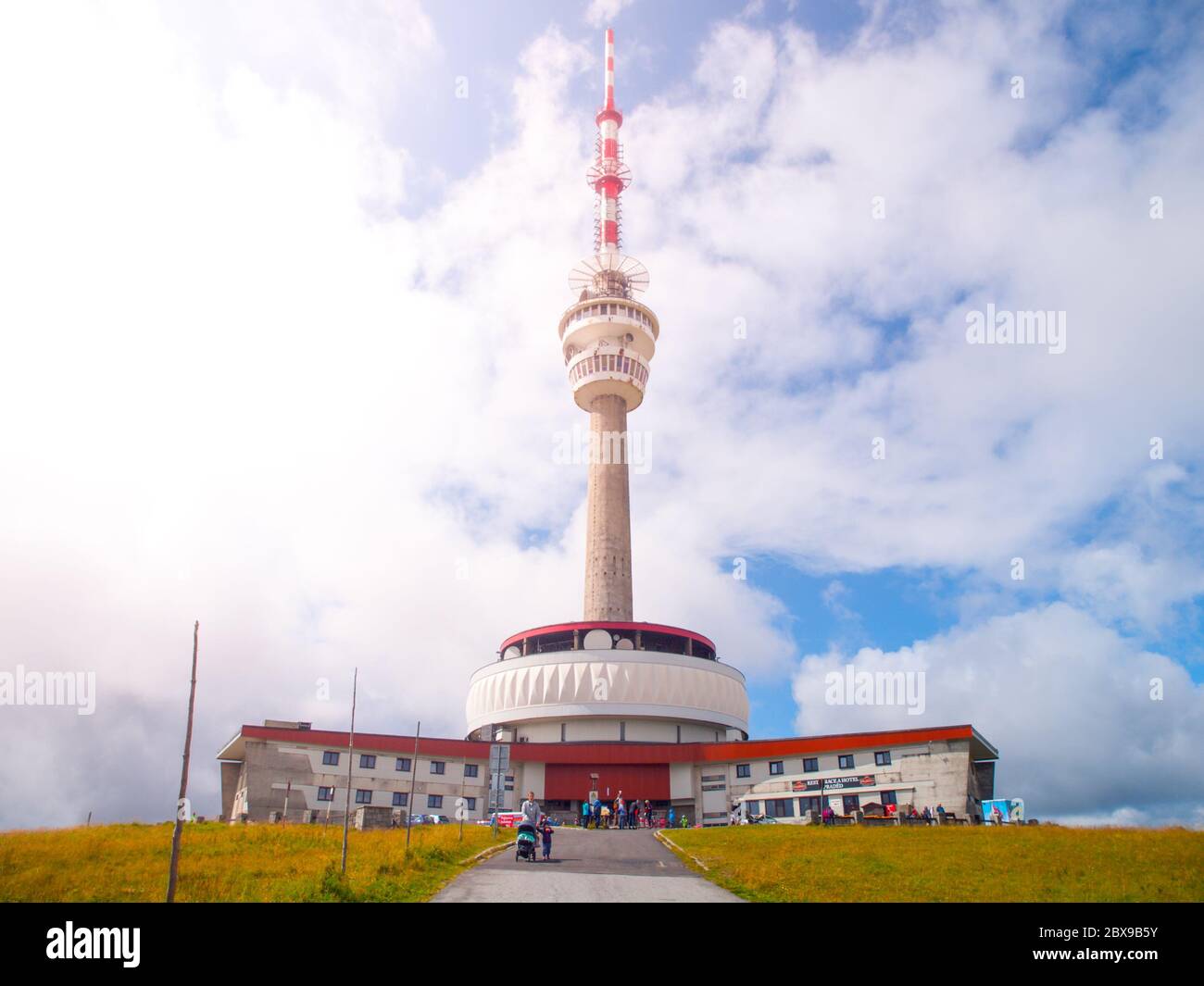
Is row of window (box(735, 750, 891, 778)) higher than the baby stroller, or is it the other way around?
row of window (box(735, 750, 891, 778))

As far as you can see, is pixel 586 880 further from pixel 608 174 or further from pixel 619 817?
pixel 608 174

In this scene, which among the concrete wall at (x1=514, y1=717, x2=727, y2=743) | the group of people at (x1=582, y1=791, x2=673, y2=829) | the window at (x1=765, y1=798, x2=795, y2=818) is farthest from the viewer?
the concrete wall at (x1=514, y1=717, x2=727, y2=743)

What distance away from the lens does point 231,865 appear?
21.8 metres

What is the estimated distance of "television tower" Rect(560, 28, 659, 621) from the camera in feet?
241

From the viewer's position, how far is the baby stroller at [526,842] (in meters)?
22.8

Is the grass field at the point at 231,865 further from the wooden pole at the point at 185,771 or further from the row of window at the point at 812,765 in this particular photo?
the row of window at the point at 812,765

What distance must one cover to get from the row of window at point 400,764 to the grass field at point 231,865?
96.3ft

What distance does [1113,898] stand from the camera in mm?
17328

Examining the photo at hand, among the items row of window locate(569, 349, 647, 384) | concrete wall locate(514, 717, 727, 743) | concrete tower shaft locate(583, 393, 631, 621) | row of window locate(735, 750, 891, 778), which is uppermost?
row of window locate(569, 349, 647, 384)

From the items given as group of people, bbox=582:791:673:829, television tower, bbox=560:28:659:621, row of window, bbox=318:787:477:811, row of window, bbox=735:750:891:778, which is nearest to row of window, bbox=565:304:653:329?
television tower, bbox=560:28:659:621

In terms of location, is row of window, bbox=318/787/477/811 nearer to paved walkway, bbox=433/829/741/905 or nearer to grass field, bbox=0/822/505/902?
grass field, bbox=0/822/505/902

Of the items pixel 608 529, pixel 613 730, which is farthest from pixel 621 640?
pixel 608 529

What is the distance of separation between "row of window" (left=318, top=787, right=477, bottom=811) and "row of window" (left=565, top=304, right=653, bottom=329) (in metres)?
46.3

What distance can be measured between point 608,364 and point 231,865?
211 ft
